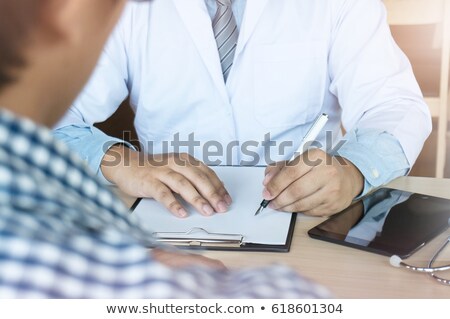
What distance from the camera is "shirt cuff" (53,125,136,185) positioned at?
81cm

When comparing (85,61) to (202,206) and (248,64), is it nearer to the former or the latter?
(202,206)

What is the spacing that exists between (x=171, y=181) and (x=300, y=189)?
0.46 feet

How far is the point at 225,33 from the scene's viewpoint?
971 millimetres

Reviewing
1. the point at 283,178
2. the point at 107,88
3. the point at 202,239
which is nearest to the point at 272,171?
the point at 283,178

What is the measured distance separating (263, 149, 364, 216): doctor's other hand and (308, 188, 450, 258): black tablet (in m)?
0.02

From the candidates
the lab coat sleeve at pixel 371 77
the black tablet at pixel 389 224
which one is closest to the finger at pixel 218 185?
the black tablet at pixel 389 224

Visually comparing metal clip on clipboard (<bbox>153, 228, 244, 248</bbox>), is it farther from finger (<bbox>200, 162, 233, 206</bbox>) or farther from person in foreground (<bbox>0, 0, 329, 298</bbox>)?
person in foreground (<bbox>0, 0, 329, 298</bbox>)

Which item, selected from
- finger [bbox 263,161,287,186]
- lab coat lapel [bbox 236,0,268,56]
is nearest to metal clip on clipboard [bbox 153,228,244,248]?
finger [bbox 263,161,287,186]

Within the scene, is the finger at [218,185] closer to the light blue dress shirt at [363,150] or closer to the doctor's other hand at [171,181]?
the doctor's other hand at [171,181]

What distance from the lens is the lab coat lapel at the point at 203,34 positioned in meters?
0.95

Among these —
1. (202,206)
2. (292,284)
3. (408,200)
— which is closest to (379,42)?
(408,200)

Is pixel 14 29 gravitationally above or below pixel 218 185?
above

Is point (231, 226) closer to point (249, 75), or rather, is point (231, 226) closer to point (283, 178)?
point (283, 178)
